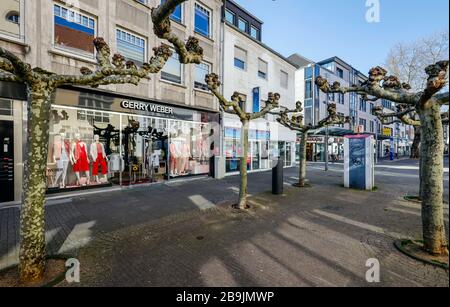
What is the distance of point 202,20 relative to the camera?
1320 centimetres

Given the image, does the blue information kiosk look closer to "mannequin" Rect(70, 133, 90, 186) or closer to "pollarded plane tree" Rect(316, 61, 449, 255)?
"pollarded plane tree" Rect(316, 61, 449, 255)

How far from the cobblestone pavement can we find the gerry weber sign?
3.91 m

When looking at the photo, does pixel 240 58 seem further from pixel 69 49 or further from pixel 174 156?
pixel 69 49

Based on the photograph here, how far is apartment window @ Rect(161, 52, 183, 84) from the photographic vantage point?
11347 millimetres

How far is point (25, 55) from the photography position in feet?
24.0

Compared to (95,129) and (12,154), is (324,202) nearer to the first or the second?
(95,129)

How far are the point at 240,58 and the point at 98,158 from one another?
10768 mm

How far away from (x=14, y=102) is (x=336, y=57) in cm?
3460

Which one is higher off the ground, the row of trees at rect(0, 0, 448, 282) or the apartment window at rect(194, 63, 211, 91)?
the apartment window at rect(194, 63, 211, 91)

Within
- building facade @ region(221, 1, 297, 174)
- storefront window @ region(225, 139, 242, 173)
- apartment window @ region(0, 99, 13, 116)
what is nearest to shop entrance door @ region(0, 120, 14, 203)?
apartment window @ region(0, 99, 13, 116)

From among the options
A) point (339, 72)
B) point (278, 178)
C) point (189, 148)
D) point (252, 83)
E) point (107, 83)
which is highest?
point (339, 72)

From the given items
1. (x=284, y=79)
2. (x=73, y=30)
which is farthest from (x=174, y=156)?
(x=284, y=79)

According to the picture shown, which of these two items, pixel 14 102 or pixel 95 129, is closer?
pixel 14 102
